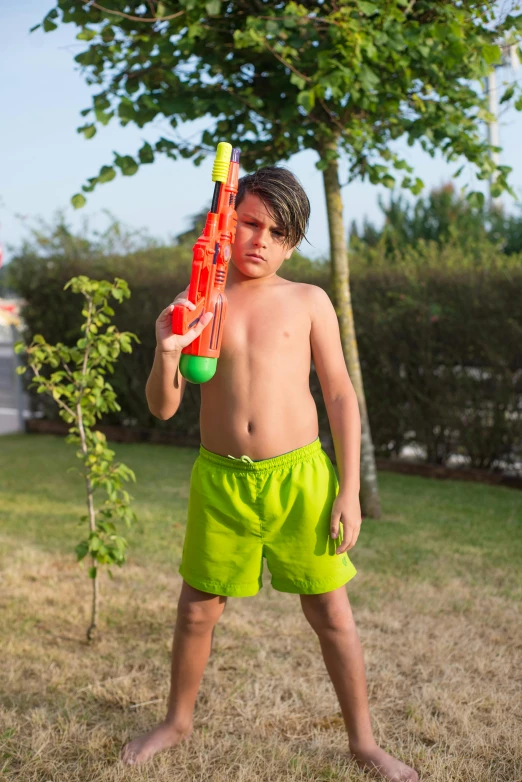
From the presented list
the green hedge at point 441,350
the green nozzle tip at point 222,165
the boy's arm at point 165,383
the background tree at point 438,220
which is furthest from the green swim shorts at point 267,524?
the background tree at point 438,220

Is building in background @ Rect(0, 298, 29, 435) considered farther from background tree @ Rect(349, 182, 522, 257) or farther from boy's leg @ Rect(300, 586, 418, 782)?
background tree @ Rect(349, 182, 522, 257)

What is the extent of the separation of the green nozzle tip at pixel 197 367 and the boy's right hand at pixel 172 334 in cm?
3

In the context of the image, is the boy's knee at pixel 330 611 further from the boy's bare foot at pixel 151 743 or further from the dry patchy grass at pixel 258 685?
the boy's bare foot at pixel 151 743

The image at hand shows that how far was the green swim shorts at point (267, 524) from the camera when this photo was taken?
2.06 metres

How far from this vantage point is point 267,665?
2.86 meters

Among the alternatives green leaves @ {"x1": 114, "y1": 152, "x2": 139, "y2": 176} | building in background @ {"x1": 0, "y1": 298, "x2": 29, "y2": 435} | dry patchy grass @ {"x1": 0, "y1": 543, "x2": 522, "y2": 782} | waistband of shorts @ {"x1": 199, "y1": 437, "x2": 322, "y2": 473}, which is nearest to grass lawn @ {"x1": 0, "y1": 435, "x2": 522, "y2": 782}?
dry patchy grass @ {"x1": 0, "y1": 543, "x2": 522, "y2": 782}

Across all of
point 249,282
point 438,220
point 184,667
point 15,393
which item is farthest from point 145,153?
point 438,220

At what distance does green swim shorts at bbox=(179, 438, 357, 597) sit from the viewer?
2.06m

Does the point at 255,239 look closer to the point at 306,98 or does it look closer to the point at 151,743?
the point at 151,743

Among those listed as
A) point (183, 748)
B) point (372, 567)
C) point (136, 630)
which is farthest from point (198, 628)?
point (372, 567)

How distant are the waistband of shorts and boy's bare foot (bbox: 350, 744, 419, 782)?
0.86 m

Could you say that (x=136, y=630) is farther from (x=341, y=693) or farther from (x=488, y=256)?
(x=488, y=256)

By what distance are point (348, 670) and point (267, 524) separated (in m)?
0.48

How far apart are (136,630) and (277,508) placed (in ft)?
Answer: 4.80
